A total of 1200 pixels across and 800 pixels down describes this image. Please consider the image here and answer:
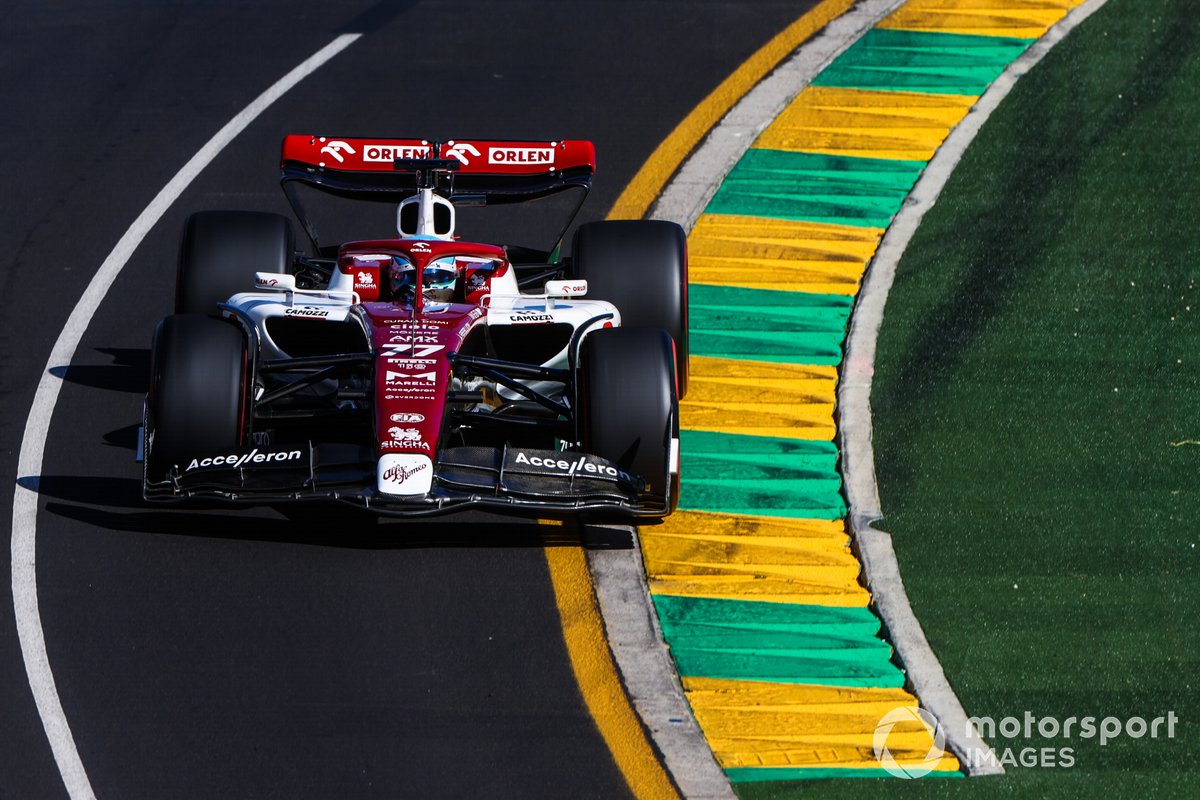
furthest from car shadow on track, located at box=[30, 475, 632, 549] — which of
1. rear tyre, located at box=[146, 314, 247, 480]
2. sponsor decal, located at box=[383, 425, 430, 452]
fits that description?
sponsor decal, located at box=[383, 425, 430, 452]

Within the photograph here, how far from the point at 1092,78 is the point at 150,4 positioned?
8554mm

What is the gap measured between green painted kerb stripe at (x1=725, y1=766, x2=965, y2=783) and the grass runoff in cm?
7

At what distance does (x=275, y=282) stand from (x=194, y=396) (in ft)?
4.33

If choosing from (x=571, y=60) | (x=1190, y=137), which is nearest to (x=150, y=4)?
(x=571, y=60)

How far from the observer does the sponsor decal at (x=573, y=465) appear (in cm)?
1063

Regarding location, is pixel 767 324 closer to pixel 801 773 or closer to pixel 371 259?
pixel 371 259

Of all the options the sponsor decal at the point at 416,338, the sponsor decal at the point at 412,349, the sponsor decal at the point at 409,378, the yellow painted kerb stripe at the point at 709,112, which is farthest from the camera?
the yellow painted kerb stripe at the point at 709,112

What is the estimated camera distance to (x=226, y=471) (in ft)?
34.7

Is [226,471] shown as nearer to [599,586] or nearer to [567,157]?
[599,586]

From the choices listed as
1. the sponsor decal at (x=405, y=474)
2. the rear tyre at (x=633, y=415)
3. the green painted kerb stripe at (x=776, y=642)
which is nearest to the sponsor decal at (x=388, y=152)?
the rear tyre at (x=633, y=415)

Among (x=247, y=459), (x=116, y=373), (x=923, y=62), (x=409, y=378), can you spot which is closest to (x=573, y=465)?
(x=409, y=378)

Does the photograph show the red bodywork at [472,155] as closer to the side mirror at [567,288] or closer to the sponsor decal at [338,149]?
the sponsor decal at [338,149]

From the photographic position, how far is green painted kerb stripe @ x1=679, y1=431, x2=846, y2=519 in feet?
39.4

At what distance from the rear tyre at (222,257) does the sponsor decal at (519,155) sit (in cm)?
150
